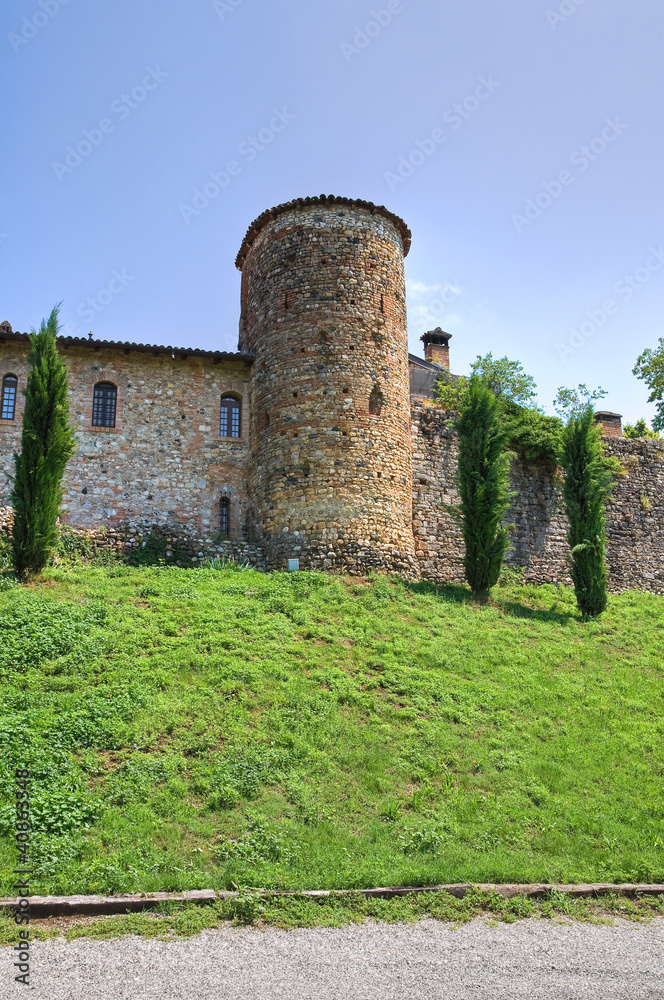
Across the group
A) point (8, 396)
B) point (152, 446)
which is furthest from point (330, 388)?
point (8, 396)

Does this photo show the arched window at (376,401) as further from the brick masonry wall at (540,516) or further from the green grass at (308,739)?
the green grass at (308,739)

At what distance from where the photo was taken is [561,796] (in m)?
11.7

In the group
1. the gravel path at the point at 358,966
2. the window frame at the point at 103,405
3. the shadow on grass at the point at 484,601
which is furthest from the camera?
the window frame at the point at 103,405

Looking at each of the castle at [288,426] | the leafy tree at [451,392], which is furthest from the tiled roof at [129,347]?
the leafy tree at [451,392]

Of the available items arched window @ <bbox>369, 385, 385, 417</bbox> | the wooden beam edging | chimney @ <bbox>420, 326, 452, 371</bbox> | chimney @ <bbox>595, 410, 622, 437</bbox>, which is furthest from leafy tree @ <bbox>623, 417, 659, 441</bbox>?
the wooden beam edging

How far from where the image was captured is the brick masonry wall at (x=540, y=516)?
22562 mm

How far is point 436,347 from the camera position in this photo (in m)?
41.0

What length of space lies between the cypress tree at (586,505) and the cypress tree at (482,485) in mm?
2172

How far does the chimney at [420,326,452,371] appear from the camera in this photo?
40.7 metres

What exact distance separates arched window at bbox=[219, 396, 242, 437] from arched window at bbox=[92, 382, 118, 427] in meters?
3.03

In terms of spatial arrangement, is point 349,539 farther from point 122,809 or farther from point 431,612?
point 122,809

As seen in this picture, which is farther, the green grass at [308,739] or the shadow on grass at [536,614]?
the shadow on grass at [536,614]

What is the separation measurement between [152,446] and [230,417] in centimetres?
248

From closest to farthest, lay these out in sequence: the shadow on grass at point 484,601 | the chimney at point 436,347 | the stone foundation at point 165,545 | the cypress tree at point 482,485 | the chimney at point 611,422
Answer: the shadow on grass at point 484,601
the stone foundation at point 165,545
the cypress tree at point 482,485
the chimney at point 611,422
the chimney at point 436,347
